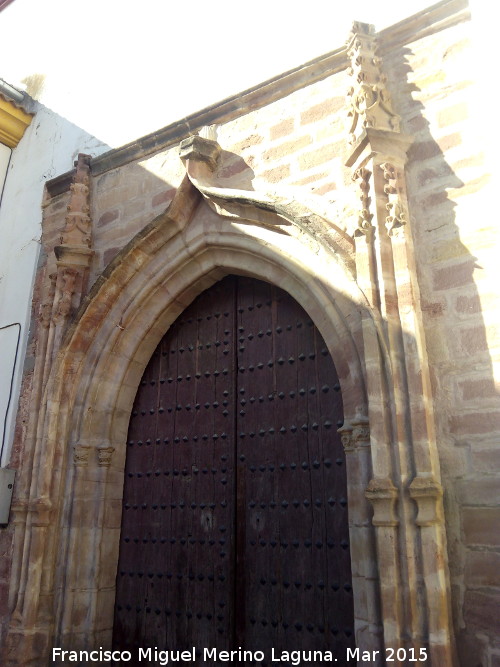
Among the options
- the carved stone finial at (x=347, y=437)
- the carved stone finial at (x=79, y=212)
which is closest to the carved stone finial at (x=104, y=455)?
the carved stone finial at (x=79, y=212)

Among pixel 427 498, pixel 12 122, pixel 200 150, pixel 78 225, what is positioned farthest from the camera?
pixel 12 122

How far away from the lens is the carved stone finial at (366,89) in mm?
3299

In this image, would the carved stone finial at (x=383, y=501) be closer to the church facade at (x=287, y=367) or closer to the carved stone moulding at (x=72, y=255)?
the church facade at (x=287, y=367)

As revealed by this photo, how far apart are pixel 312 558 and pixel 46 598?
64.6 inches

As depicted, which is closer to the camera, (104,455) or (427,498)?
(427,498)

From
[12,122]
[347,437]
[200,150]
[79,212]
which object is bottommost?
[347,437]

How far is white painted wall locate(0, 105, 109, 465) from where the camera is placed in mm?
4645

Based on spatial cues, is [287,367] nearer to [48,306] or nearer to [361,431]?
[361,431]

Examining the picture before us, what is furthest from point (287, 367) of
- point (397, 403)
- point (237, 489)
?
point (397, 403)

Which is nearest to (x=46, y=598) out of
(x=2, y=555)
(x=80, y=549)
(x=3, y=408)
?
(x=80, y=549)

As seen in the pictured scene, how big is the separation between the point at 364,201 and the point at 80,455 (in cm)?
229

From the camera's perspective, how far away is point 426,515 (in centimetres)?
251

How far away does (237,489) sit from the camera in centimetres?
353

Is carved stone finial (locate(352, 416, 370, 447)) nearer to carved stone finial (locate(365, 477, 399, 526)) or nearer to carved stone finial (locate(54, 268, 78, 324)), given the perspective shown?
carved stone finial (locate(365, 477, 399, 526))
